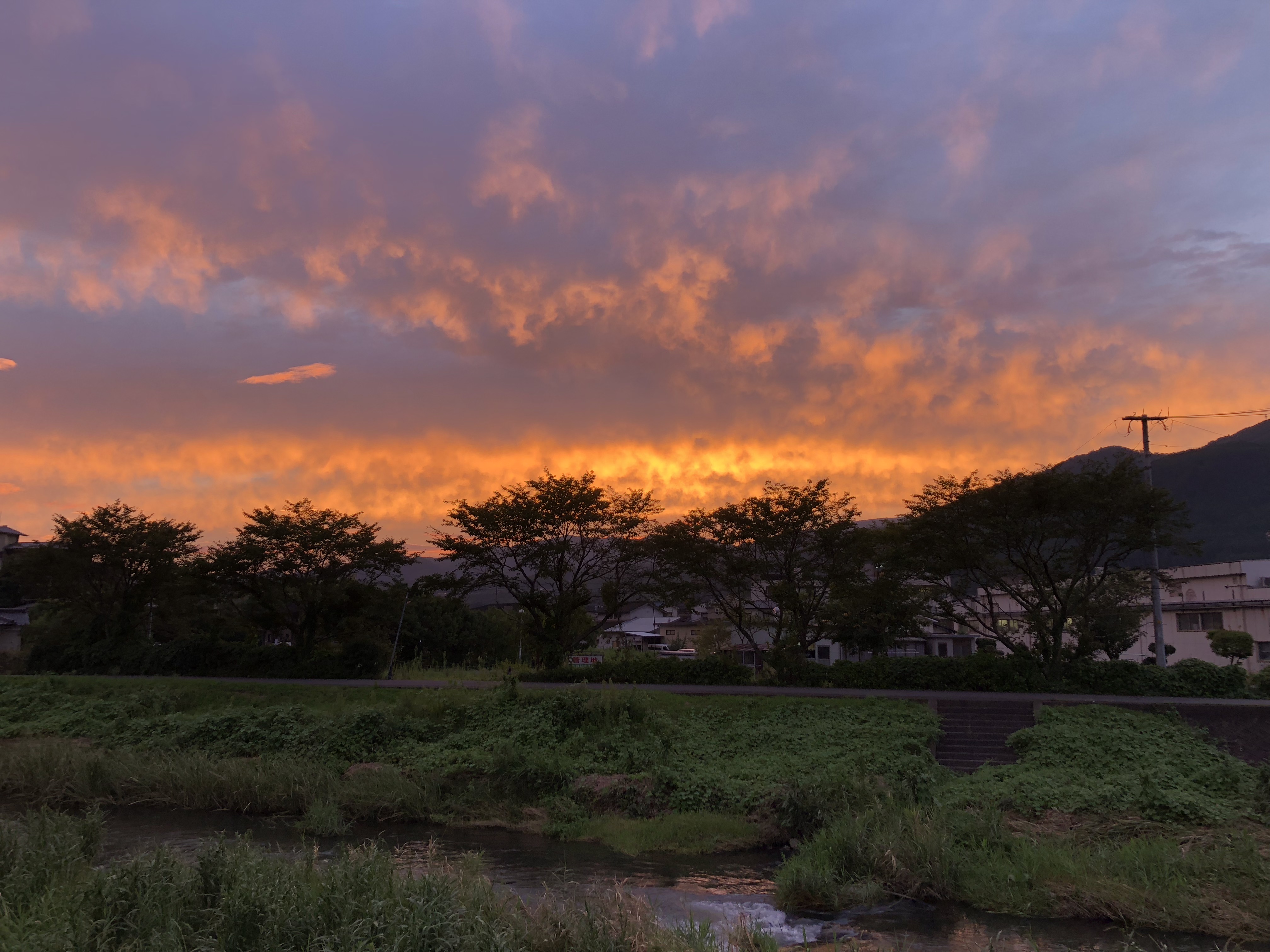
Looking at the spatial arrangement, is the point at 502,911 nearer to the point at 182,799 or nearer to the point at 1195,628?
the point at 182,799

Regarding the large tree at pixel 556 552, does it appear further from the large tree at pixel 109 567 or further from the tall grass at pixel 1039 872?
the tall grass at pixel 1039 872

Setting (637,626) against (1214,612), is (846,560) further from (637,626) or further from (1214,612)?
(637,626)

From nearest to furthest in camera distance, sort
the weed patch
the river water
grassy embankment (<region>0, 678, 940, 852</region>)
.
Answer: the river water
the weed patch
grassy embankment (<region>0, 678, 940, 852</region>)

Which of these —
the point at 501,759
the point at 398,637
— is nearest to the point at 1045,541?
the point at 501,759

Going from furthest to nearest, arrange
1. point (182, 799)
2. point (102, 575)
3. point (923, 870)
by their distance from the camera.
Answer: point (102, 575) → point (182, 799) → point (923, 870)

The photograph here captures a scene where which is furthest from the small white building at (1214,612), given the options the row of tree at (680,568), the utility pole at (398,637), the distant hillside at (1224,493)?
the distant hillside at (1224,493)

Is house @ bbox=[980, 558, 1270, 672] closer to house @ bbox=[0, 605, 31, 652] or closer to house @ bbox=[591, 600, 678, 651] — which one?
house @ bbox=[591, 600, 678, 651]

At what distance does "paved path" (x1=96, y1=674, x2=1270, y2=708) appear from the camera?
96.9 feet

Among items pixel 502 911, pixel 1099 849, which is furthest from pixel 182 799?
pixel 1099 849

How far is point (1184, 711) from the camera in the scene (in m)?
27.6

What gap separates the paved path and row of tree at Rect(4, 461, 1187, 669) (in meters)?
3.57

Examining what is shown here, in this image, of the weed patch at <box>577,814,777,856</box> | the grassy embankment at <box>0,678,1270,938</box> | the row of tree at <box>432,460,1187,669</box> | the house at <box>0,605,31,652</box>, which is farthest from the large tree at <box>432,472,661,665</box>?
the house at <box>0,605,31,652</box>

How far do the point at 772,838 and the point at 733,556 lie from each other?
71.7 ft

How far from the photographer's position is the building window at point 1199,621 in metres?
62.6
